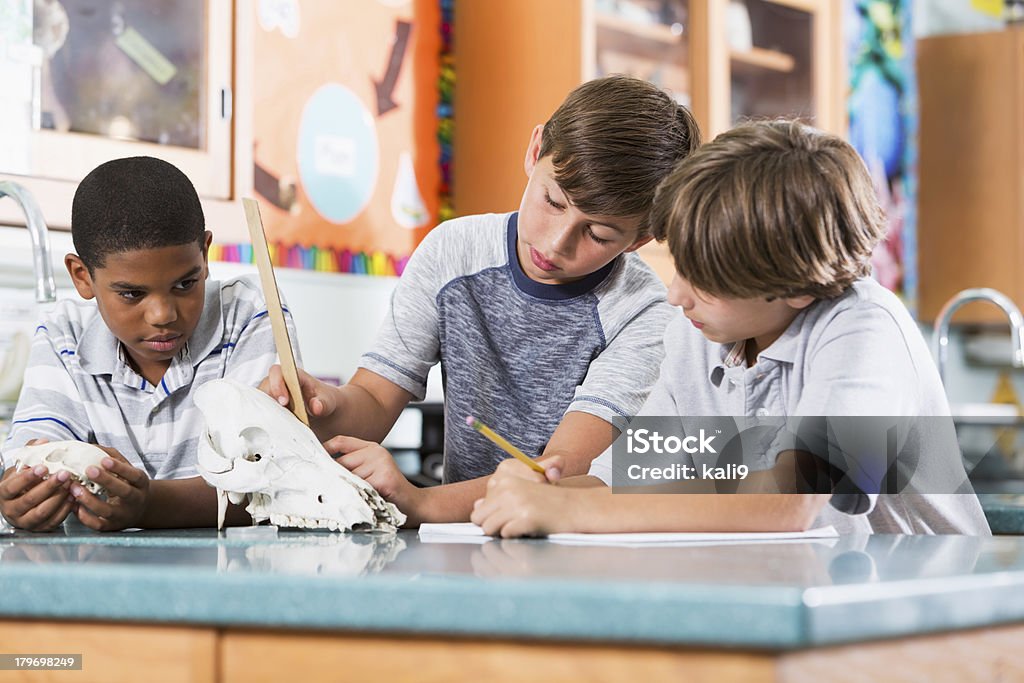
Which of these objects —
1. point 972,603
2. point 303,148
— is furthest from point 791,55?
point 972,603

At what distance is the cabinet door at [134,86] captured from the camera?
2029 mm

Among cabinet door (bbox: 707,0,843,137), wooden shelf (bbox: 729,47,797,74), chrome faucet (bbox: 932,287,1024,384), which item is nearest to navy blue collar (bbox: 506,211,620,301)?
chrome faucet (bbox: 932,287,1024,384)

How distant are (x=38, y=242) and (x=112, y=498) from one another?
0.36 m

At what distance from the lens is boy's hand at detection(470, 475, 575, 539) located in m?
0.92

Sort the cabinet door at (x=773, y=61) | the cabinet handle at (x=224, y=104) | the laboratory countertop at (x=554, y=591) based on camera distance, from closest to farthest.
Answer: the laboratory countertop at (x=554, y=591) → the cabinet handle at (x=224, y=104) → the cabinet door at (x=773, y=61)

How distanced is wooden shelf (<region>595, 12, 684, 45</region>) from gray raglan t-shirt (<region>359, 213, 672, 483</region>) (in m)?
1.45

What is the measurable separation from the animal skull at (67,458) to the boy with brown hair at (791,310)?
39 cm

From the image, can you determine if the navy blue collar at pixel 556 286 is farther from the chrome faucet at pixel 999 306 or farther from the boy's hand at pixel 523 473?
the chrome faucet at pixel 999 306

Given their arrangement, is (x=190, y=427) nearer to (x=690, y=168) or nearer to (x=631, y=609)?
(x=690, y=168)

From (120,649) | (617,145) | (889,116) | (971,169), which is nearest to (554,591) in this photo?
(120,649)

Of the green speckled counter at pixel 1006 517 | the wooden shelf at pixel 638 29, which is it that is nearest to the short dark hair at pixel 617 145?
the green speckled counter at pixel 1006 517

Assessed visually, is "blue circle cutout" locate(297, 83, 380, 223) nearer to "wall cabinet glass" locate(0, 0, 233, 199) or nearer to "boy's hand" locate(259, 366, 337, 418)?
"wall cabinet glass" locate(0, 0, 233, 199)

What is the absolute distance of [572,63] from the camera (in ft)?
9.09

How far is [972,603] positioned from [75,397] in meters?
1.09
